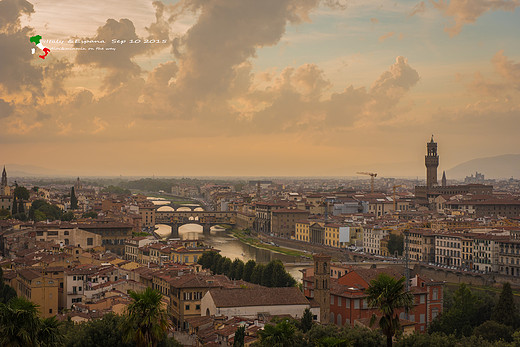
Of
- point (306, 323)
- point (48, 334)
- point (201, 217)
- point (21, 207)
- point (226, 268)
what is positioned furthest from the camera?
point (201, 217)

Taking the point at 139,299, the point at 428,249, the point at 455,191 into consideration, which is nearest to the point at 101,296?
the point at 139,299

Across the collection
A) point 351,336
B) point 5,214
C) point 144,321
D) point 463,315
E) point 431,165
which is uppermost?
point 431,165

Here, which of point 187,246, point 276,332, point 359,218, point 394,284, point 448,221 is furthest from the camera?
point 359,218

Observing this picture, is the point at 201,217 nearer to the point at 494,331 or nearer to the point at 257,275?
the point at 257,275

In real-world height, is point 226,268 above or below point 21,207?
below

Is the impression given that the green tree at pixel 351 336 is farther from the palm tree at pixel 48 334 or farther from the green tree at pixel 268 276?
the green tree at pixel 268 276

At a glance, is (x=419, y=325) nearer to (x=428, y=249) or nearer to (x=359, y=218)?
(x=428, y=249)

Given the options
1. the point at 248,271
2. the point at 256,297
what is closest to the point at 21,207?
the point at 248,271

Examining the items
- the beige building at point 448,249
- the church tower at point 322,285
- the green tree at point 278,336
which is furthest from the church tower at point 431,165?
the green tree at point 278,336
